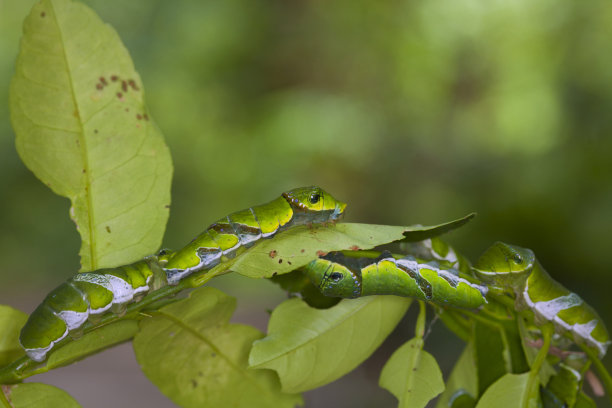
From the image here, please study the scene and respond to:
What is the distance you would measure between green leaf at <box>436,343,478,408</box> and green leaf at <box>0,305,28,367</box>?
0.43 m

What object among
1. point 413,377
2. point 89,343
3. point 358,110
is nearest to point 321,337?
point 413,377

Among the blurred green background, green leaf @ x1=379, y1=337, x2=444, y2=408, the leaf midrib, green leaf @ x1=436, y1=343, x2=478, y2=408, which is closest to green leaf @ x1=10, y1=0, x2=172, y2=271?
the leaf midrib

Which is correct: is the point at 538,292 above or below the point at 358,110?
above

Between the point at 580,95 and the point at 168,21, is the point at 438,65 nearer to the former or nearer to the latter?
the point at 580,95

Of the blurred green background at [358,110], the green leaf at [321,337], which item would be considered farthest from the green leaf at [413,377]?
the blurred green background at [358,110]

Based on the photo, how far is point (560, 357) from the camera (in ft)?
1.80

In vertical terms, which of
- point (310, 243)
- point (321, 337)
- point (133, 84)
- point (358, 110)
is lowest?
point (358, 110)

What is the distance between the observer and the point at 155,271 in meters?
0.45

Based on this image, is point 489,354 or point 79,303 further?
point 489,354

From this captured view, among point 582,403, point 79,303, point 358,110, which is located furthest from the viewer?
point 358,110

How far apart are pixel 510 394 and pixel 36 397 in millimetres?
406

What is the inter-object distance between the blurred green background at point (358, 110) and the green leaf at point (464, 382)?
250cm

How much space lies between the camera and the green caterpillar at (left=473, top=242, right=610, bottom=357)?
463mm

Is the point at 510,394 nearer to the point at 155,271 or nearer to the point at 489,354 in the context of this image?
the point at 489,354
